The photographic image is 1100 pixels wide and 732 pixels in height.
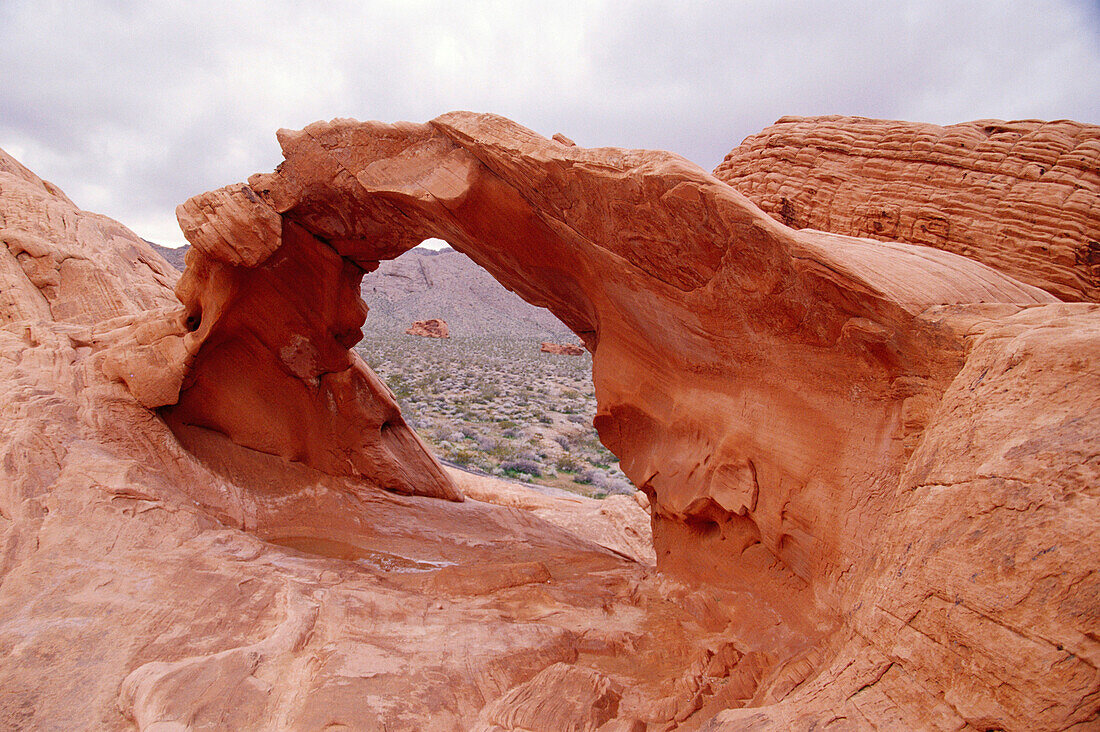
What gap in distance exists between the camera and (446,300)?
185 ft

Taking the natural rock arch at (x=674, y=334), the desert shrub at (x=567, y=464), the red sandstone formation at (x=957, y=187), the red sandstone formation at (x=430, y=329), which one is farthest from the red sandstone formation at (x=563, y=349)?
the red sandstone formation at (x=957, y=187)

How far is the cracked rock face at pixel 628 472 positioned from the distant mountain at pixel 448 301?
38.0 metres

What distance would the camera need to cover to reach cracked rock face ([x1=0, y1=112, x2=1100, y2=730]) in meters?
2.40

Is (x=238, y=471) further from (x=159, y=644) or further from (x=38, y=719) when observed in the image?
(x=38, y=719)

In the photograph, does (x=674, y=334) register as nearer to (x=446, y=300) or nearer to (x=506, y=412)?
(x=506, y=412)

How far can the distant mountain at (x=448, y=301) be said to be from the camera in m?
50.6

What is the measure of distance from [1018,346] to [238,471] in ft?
24.6

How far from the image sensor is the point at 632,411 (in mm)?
6414

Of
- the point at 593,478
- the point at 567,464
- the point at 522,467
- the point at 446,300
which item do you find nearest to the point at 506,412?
the point at 567,464

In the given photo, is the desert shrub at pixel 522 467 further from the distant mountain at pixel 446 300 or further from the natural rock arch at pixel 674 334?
the distant mountain at pixel 446 300

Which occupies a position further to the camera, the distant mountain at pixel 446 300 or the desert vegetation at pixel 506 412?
the distant mountain at pixel 446 300

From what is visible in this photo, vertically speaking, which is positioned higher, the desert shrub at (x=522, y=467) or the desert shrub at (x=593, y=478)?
the desert shrub at (x=522, y=467)

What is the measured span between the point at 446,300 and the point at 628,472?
5134 cm

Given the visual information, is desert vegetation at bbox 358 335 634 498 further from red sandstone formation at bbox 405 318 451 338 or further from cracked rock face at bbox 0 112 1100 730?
cracked rock face at bbox 0 112 1100 730
